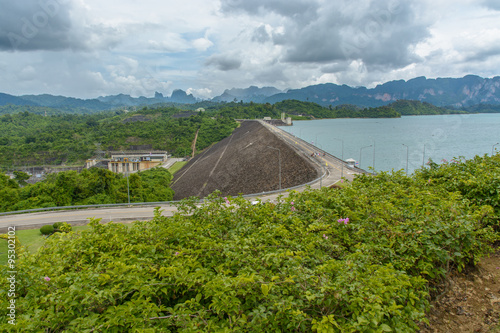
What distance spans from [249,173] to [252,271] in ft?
134

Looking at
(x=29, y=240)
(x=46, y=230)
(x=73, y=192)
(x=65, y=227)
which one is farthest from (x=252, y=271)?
(x=73, y=192)

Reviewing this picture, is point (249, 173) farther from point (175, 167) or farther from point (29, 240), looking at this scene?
point (175, 167)

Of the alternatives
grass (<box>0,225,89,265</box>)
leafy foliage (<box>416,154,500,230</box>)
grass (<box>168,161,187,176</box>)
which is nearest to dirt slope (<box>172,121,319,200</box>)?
grass (<box>168,161,187,176</box>)

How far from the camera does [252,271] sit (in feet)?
14.8

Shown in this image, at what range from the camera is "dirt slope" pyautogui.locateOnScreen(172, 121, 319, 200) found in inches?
1491

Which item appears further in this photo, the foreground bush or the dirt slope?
the dirt slope

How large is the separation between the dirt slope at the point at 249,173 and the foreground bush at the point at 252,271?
28.1 m

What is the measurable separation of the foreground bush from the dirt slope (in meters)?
28.1

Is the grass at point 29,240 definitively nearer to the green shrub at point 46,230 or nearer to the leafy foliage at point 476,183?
the green shrub at point 46,230

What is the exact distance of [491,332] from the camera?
465 centimetres

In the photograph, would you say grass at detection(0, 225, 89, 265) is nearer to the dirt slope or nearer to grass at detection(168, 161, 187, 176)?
the dirt slope

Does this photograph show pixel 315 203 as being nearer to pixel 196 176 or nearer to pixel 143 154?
pixel 196 176

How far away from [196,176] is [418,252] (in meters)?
51.6

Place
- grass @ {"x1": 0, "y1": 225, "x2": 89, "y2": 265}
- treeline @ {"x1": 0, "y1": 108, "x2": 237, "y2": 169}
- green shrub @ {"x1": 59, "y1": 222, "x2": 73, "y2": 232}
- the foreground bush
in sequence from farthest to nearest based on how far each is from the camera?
1. treeline @ {"x1": 0, "y1": 108, "x2": 237, "y2": 169}
2. grass @ {"x1": 0, "y1": 225, "x2": 89, "y2": 265}
3. green shrub @ {"x1": 59, "y1": 222, "x2": 73, "y2": 232}
4. the foreground bush
